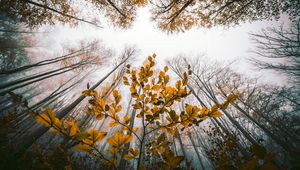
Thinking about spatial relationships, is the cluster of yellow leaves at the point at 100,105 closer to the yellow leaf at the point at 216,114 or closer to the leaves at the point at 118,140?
the leaves at the point at 118,140

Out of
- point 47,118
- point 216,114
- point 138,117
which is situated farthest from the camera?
point 138,117

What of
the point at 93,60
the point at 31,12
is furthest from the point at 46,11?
the point at 93,60

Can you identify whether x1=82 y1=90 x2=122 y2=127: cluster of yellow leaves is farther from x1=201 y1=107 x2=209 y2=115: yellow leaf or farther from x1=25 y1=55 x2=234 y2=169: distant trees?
x1=201 y1=107 x2=209 y2=115: yellow leaf

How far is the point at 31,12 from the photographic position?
19.1ft

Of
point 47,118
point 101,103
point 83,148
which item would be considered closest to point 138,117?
point 101,103

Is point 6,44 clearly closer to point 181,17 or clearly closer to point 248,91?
point 181,17

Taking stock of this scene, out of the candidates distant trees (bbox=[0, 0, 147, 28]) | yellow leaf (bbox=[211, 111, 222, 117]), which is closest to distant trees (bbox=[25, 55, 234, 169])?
yellow leaf (bbox=[211, 111, 222, 117])

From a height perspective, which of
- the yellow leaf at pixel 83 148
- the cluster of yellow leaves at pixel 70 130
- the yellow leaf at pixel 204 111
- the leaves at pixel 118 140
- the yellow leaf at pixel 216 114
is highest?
the yellow leaf at pixel 204 111

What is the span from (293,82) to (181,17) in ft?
24.5

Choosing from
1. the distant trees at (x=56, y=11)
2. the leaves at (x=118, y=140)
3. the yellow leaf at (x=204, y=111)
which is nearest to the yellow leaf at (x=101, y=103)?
the leaves at (x=118, y=140)

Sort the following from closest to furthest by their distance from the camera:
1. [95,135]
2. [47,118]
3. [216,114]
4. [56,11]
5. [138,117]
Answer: [47,118] < [95,135] < [216,114] < [138,117] < [56,11]

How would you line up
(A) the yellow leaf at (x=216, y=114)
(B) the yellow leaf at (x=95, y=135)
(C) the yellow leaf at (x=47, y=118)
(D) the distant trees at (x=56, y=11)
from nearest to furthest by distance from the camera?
(C) the yellow leaf at (x=47, y=118), (B) the yellow leaf at (x=95, y=135), (A) the yellow leaf at (x=216, y=114), (D) the distant trees at (x=56, y=11)

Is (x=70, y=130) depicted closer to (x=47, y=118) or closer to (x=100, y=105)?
(x=47, y=118)

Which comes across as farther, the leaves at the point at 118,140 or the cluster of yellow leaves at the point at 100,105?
the cluster of yellow leaves at the point at 100,105
